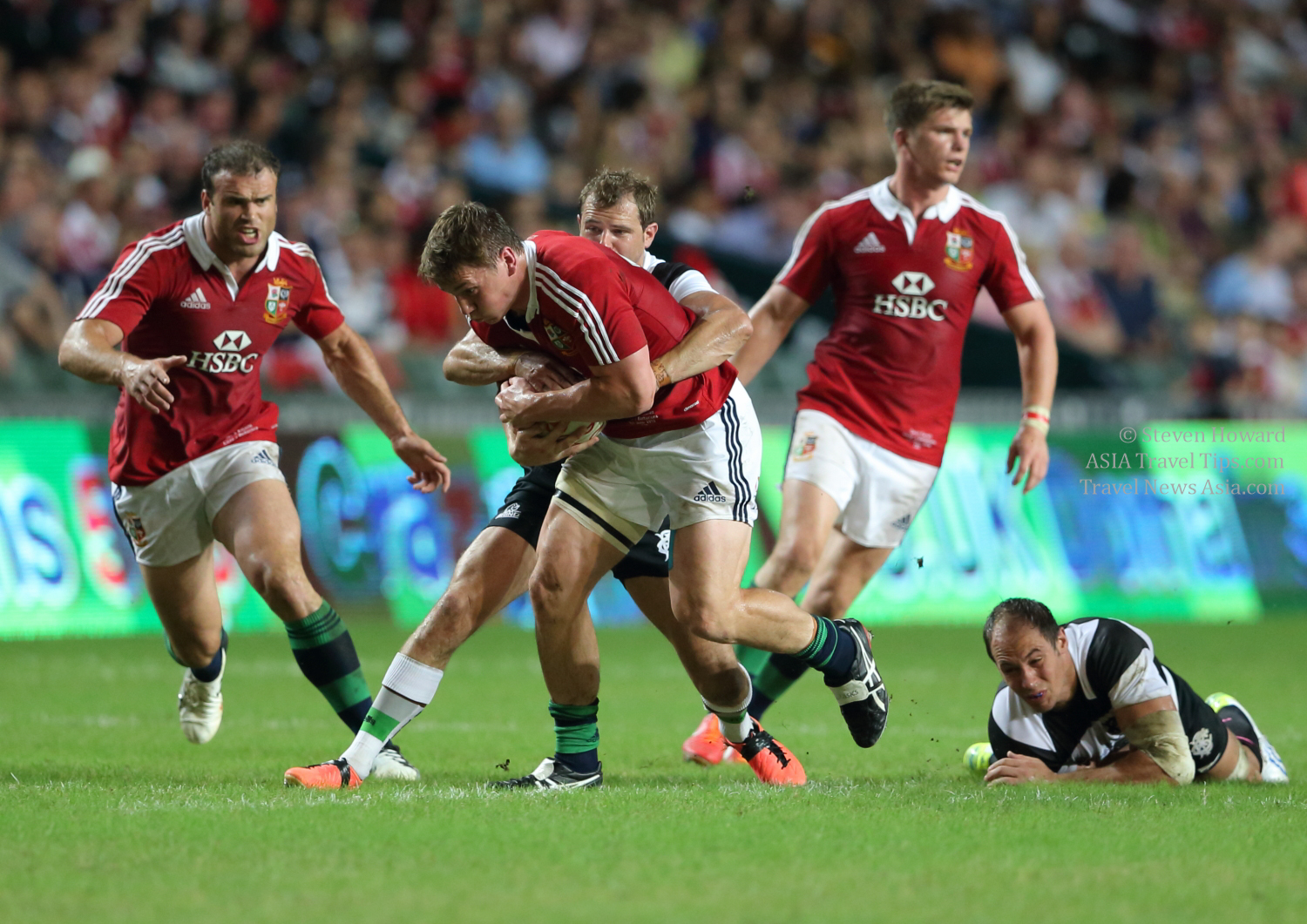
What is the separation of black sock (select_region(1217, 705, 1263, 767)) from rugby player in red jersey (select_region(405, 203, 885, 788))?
149 cm

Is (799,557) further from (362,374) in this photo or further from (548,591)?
(362,374)

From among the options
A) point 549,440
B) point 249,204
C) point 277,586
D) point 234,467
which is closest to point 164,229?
point 249,204

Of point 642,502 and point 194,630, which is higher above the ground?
point 642,502

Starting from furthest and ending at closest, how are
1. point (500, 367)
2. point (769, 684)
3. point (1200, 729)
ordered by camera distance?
point (769, 684)
point (1200, 729)
point (500, 367)

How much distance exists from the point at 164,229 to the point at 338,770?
2462 millimetres

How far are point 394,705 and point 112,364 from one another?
1.64 meters

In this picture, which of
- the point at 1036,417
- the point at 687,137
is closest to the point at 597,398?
the point at 1036,417

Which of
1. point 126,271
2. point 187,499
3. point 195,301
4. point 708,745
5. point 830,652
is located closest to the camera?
point 830,652

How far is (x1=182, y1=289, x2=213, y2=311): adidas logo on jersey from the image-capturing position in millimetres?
6473

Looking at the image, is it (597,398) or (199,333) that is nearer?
(597,398)

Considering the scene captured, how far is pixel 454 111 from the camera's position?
15.8 meters

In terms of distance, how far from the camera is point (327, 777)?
5.56m

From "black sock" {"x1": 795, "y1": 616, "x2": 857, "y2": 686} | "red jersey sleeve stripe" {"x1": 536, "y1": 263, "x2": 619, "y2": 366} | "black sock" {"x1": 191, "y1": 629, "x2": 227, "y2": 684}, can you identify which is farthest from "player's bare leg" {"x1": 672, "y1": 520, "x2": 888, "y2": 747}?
"black sock" {"x1": 191, "y1": 629, "x2": 227, "y2": 684}

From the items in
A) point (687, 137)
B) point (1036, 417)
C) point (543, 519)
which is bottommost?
point (543, 519)
